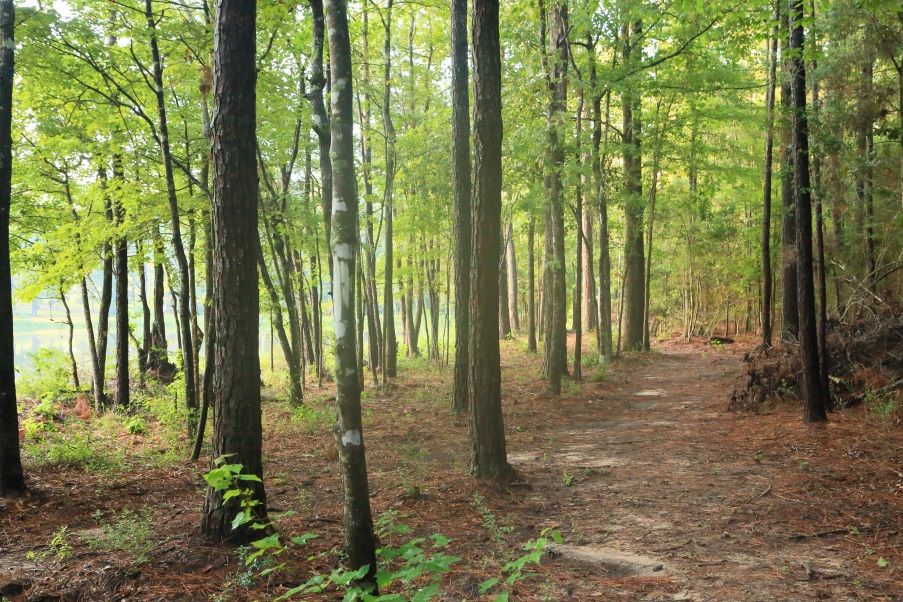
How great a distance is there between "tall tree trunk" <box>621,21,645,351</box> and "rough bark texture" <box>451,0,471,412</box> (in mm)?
6896

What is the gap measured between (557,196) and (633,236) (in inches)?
290

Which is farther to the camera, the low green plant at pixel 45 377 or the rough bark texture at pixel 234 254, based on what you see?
the low green plant at pixel 45 377

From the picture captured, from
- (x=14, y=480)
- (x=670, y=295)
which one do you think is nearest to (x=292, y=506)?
(x=14, y=480)

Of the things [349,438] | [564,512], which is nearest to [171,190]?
[349,438]

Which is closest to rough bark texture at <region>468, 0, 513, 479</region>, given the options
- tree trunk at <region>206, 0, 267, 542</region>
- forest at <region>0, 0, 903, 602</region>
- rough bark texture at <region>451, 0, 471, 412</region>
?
forest at <region>0, 0, 903, 602</region>

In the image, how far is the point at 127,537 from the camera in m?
4.55

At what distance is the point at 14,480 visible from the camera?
5777 mm

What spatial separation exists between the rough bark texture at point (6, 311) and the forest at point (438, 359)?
0.03 metres

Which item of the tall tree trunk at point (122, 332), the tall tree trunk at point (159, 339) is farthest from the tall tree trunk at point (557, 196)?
the tall tree trunk at point (159, 339)

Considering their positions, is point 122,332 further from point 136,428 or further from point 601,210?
point 601,210

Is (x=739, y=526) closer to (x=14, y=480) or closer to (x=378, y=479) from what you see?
(x=378, y=479)

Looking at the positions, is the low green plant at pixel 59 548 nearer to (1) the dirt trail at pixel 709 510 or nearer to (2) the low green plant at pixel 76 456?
(2) the low green plant at pixel 76 456

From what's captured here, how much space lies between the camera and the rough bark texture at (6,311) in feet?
18.9

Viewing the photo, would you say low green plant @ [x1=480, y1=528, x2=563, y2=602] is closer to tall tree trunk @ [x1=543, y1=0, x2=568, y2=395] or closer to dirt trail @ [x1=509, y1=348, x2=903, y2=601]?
dirt trail @ [x1=509, y1=348, x2=903, y2=601]
